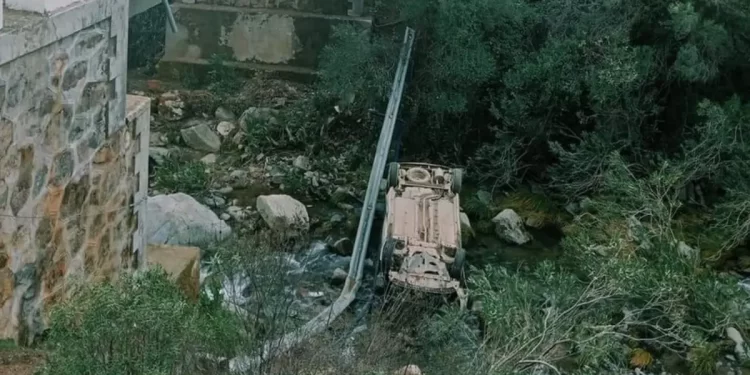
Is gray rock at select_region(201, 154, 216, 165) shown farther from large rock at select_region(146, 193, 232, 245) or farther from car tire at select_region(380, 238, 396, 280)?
car tire at select_region(380, 238, 396, 280)

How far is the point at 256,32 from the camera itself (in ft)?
61.1

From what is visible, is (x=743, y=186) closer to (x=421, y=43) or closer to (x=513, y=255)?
(x=513, y=255)

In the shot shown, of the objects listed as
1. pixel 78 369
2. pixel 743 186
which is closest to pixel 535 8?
pixel 743 186

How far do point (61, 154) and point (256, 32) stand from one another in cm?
1342

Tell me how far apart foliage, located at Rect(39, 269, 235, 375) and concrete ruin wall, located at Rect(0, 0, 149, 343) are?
885mm

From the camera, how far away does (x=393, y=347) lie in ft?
20.3

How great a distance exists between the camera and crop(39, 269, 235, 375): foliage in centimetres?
402

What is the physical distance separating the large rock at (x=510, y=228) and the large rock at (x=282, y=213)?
2.80 metres

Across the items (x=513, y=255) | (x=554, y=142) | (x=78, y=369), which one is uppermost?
(x=78, y=369)

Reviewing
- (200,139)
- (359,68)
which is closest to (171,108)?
(200,139)

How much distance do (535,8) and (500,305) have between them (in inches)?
304

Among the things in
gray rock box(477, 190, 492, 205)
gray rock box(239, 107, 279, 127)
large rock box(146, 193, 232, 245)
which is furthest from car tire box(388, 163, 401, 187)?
gray rock box(239, 107, 279, 127)

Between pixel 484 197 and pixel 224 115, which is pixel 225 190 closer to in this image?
pixel 224 115

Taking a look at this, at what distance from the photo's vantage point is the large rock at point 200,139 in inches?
634
